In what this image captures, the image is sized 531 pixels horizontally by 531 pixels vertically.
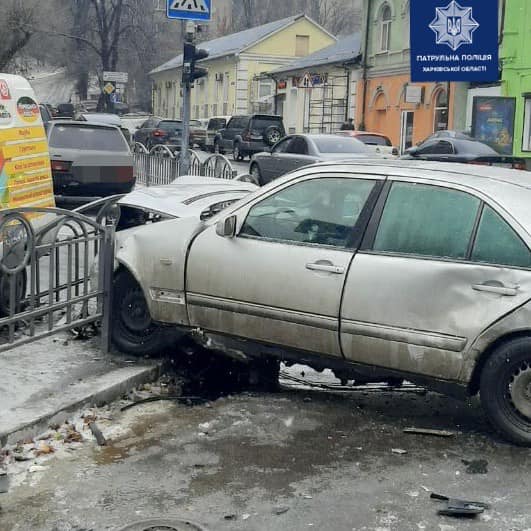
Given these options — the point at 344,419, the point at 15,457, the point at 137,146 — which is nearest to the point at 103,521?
the point at 15,457

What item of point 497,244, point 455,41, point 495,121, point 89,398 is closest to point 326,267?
point 497,244

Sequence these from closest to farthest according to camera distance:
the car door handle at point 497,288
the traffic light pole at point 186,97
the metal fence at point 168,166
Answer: the car door handle at point 497,288 < the traffic light pole at point 186,97 < the metal fence at point 168,166

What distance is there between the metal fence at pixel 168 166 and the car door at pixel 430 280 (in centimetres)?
1042

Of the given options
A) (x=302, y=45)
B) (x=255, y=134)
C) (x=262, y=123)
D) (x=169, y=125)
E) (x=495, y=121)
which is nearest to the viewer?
(x=495, y=121)

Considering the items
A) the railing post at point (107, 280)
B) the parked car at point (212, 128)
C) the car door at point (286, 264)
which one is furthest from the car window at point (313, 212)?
the parked car at point (212, 128)

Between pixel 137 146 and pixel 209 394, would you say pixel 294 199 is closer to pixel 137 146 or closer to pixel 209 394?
pixel 209 394

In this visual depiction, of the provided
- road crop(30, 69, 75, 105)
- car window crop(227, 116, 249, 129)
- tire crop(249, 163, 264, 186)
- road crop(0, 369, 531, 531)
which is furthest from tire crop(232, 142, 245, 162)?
road crop(30, 69, 75, 105)

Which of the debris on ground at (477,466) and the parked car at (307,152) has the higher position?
the parked car at (307,152)

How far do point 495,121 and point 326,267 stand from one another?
17.0 m

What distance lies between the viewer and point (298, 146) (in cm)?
1981

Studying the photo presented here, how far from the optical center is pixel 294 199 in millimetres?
5898

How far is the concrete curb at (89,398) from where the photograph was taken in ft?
16.5

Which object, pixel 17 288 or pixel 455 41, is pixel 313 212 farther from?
pixel 455 41

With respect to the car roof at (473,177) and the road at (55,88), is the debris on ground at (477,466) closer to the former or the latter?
the car roof at (473,177)
